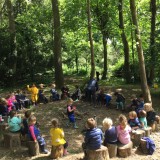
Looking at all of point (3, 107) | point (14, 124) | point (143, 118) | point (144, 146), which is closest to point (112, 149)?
point (144, 146)

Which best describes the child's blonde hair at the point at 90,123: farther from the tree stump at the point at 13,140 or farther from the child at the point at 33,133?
the tree stump at the point at 13,140

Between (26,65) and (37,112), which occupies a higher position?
(26,65)

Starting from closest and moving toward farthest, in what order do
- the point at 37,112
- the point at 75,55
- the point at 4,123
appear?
the point at 4,123 < the point at 37,112 < the point at 75,55

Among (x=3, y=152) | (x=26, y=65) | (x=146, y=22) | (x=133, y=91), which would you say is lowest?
(x=3, y=152)

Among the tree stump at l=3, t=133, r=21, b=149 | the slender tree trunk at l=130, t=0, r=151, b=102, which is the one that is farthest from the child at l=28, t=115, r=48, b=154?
the slender tree trunk at l=130, t=0, r=151, b=102

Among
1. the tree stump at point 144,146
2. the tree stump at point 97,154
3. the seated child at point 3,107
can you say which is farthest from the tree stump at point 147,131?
the seated child at point 3,107

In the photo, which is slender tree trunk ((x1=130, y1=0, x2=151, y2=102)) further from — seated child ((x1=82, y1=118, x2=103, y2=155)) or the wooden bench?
seated child ((x1=82, y1=118, x2=103, y2=155))

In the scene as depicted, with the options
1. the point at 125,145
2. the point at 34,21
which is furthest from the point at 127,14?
the point at 125,145

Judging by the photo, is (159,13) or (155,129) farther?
(159,13)

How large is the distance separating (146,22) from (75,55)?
9.40 m

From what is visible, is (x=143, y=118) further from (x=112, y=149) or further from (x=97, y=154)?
(x=97, y=154)

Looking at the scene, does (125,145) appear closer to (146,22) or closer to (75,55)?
(146,22)

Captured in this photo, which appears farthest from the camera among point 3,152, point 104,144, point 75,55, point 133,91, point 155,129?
point 75,55

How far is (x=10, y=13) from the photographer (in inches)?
1027
